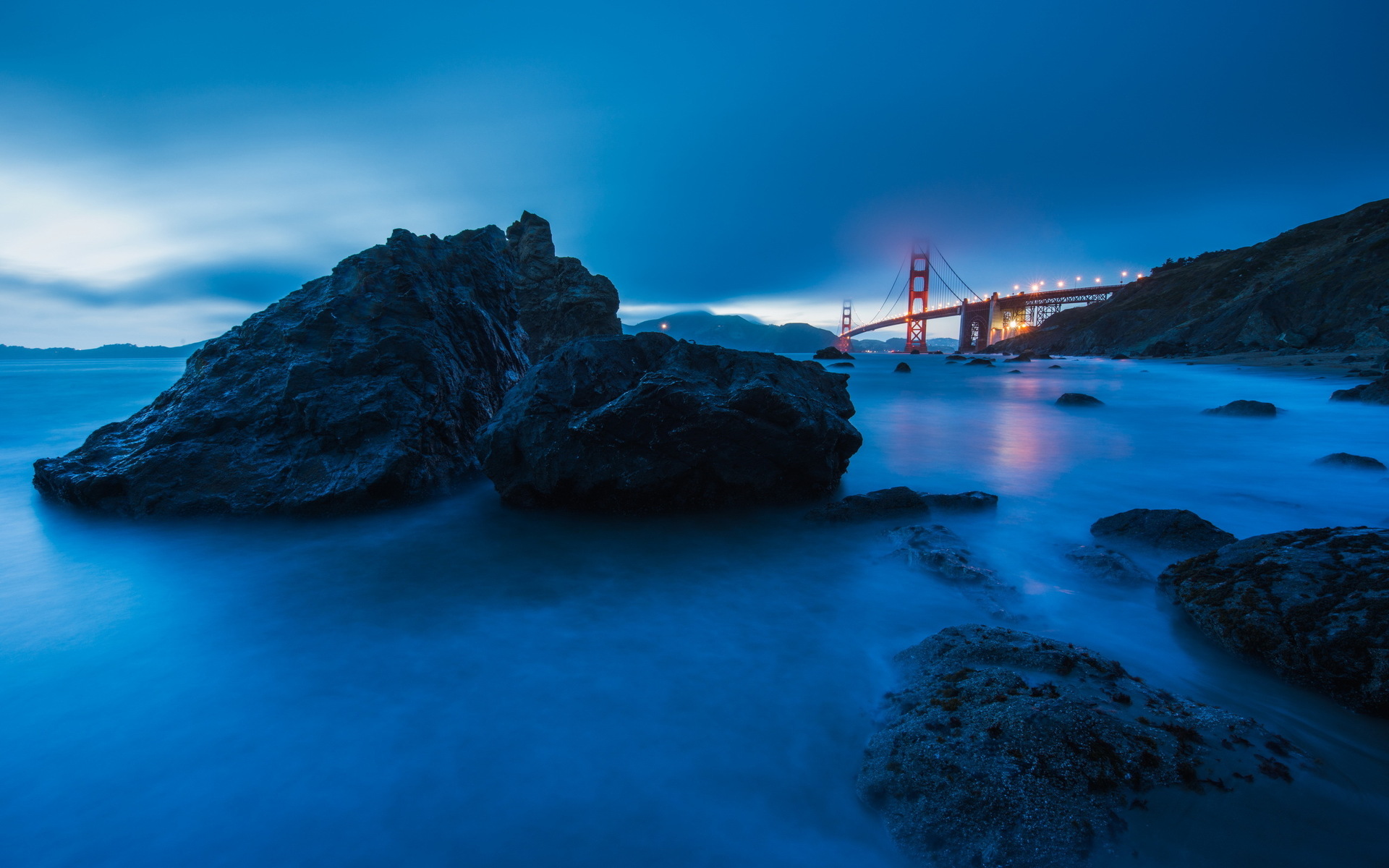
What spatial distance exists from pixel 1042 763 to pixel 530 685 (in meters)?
1.97

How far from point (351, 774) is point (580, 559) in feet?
6.66

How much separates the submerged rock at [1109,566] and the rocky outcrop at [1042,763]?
1.54 m

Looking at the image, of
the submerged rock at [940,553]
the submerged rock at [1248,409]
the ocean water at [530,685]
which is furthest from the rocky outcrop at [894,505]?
the submerged rock at [1248,409]

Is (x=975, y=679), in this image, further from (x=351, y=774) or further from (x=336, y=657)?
(x=336, y=657)

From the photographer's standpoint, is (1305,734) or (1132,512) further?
(1132,512)

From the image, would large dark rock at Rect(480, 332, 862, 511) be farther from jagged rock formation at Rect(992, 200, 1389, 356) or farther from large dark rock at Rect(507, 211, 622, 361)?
jagged rock formation at Rect(992, 200, 1389, 356)

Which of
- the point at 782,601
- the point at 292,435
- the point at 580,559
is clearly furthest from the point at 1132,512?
the point at 292,435

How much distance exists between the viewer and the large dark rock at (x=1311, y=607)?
6.74 feet

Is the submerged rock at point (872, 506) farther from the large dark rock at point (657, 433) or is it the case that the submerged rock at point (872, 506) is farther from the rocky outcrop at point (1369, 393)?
the rocky outcrop at point (1369, 393)

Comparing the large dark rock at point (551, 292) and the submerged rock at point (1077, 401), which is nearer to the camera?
the submerged rock at point (1077, 401)

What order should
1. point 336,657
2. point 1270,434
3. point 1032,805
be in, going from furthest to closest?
point 1270,434, point 336,657, point 1032,805

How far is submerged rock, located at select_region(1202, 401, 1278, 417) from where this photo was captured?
10.5 metres

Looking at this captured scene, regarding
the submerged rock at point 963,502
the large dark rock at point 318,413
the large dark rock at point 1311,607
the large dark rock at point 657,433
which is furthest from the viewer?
the submerged rock at point 963,502

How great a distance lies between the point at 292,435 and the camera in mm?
5102
